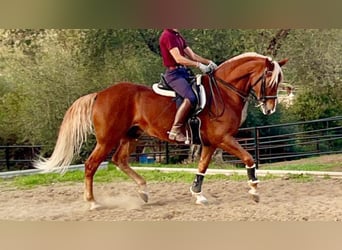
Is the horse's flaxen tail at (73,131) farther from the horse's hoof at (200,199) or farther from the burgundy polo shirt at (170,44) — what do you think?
the horse's hoof at (200,199)

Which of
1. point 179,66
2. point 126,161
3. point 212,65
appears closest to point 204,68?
point 212,65

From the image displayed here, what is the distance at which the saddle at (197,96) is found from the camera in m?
4.25

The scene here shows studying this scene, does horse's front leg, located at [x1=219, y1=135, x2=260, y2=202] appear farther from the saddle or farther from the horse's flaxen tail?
the horse's flaxen tail

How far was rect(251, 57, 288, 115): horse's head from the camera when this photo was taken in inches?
166

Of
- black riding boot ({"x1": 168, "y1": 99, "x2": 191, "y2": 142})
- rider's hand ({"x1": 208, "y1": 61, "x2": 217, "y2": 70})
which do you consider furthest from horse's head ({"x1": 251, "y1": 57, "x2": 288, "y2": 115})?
black riding boot ({"x1": 168, "y1": 99, "x2": 191, "y2": 142})

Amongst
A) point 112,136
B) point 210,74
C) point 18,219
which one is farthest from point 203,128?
point 18,219

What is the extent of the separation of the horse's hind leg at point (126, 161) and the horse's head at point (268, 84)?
111 centimetres

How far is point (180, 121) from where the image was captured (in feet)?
14.0

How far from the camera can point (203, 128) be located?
170 inches

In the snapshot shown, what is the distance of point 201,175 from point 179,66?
36.4 inches

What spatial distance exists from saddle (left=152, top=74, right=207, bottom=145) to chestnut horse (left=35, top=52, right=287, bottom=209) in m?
0.04

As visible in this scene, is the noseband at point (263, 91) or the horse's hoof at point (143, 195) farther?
the horse's hoof at point (143, 195)

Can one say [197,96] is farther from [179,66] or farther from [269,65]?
[269,65]

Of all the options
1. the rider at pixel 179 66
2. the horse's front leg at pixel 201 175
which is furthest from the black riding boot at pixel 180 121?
the horse's front leg at pixel 201 175
